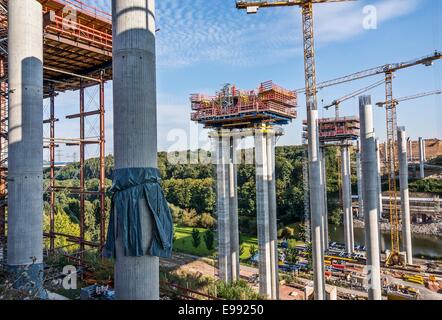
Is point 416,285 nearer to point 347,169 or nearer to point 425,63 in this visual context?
point 347,169

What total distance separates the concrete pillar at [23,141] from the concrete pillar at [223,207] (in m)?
14.0

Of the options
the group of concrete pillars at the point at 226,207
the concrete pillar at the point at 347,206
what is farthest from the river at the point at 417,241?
the group of concrete pillars at the point at 226,207

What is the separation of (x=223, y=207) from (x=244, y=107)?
26.8ft

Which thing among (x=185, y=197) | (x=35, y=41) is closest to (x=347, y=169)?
(x=185, y=197)

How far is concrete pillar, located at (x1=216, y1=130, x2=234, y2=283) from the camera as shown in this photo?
2511cm

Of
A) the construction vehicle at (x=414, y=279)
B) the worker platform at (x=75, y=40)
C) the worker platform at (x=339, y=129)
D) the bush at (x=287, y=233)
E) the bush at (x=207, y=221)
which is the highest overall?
the worker platform at (x=75, y=40)

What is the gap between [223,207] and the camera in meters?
25.3

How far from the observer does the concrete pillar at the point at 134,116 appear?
30.2ft

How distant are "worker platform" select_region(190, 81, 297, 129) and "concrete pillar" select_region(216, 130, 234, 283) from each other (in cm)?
172

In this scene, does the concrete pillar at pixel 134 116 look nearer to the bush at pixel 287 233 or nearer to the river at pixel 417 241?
the bush at pixel 287 233
